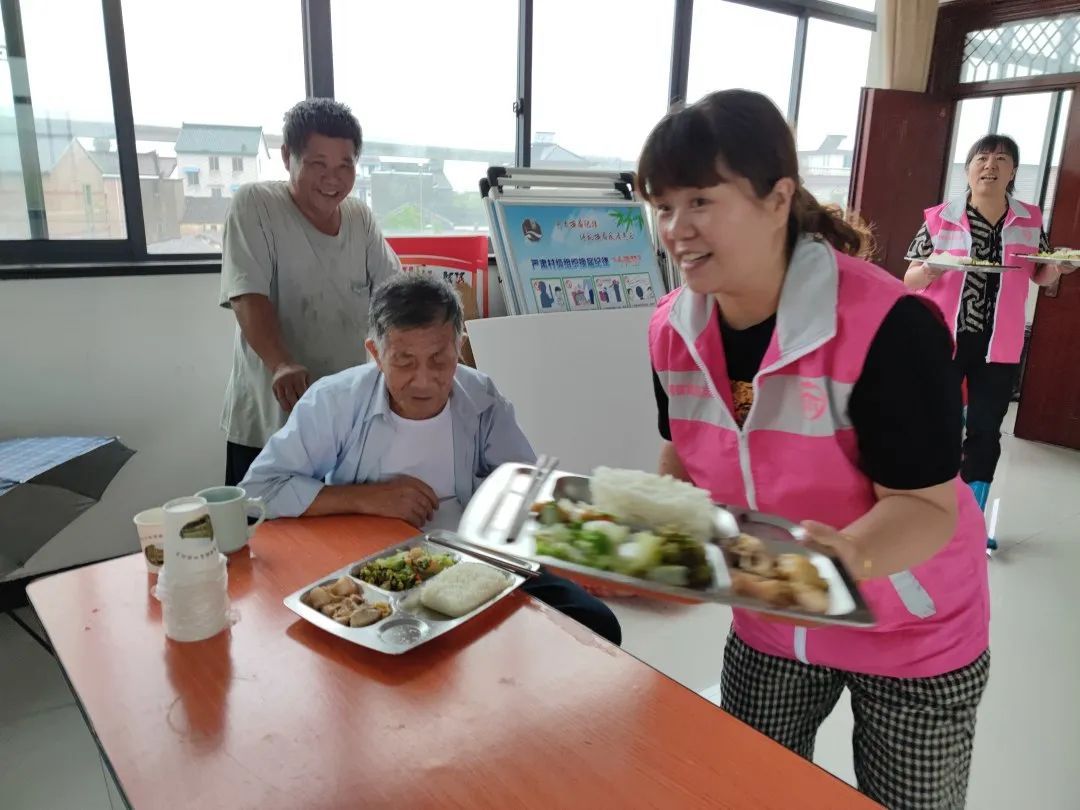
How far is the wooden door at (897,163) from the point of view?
4.70m

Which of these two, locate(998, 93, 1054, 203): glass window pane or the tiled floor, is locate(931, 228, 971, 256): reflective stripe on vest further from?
locate(998, 93, 1054, 203): glass window pane

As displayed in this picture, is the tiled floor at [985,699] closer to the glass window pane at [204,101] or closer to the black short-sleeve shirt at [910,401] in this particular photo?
the black short-sleeve shirt at [910,401]

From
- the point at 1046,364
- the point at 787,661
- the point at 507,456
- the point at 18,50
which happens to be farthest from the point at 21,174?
the point at 1046,364

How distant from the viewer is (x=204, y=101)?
279 cm

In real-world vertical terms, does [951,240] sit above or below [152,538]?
above

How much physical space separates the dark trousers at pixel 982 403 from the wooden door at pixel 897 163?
1594 mm

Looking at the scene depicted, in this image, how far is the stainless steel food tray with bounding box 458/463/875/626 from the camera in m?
0.77

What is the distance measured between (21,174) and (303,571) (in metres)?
2.06

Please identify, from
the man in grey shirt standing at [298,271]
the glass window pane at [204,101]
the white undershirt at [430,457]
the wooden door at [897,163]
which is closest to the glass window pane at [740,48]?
the wooden door at [897,163]

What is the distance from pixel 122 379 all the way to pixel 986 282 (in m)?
3.49

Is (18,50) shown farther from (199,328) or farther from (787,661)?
(787,661)

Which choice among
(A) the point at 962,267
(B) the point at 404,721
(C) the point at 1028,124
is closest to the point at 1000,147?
(A) the point at 962,267

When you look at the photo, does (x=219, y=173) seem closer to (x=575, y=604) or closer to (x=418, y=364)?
(x=418, y=364)

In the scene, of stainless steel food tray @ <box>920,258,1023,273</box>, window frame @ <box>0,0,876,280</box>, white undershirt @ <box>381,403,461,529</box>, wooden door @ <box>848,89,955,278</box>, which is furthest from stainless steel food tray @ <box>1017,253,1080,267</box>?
white undershirt @ <box>381,403,461,529</box>
